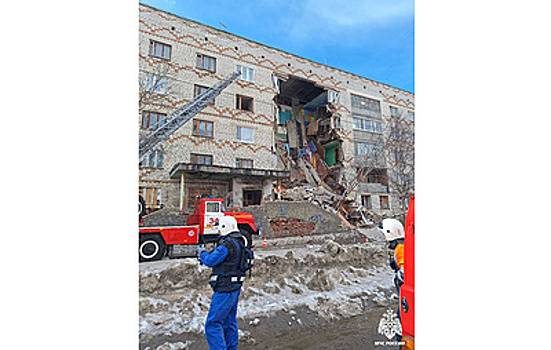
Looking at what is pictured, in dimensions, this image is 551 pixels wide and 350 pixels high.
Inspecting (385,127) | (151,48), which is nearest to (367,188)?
(385,127)

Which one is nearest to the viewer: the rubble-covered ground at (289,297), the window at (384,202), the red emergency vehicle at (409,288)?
the red emergency vehicle at (409,288)

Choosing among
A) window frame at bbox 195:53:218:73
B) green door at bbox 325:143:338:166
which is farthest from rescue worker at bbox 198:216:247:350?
window frame at bbox 195:53:218:73

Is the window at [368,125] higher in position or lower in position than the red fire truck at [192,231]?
higher

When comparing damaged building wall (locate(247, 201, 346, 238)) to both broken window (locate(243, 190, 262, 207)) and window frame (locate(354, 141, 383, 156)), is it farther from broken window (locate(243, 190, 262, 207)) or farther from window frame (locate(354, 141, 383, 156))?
window frame (locate(354, 141, 383, 156))

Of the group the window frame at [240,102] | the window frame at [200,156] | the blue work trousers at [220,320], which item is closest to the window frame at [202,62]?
the window frame at [240,102]

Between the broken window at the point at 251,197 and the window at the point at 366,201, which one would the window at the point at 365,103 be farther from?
the broken window at the point at 251,197
